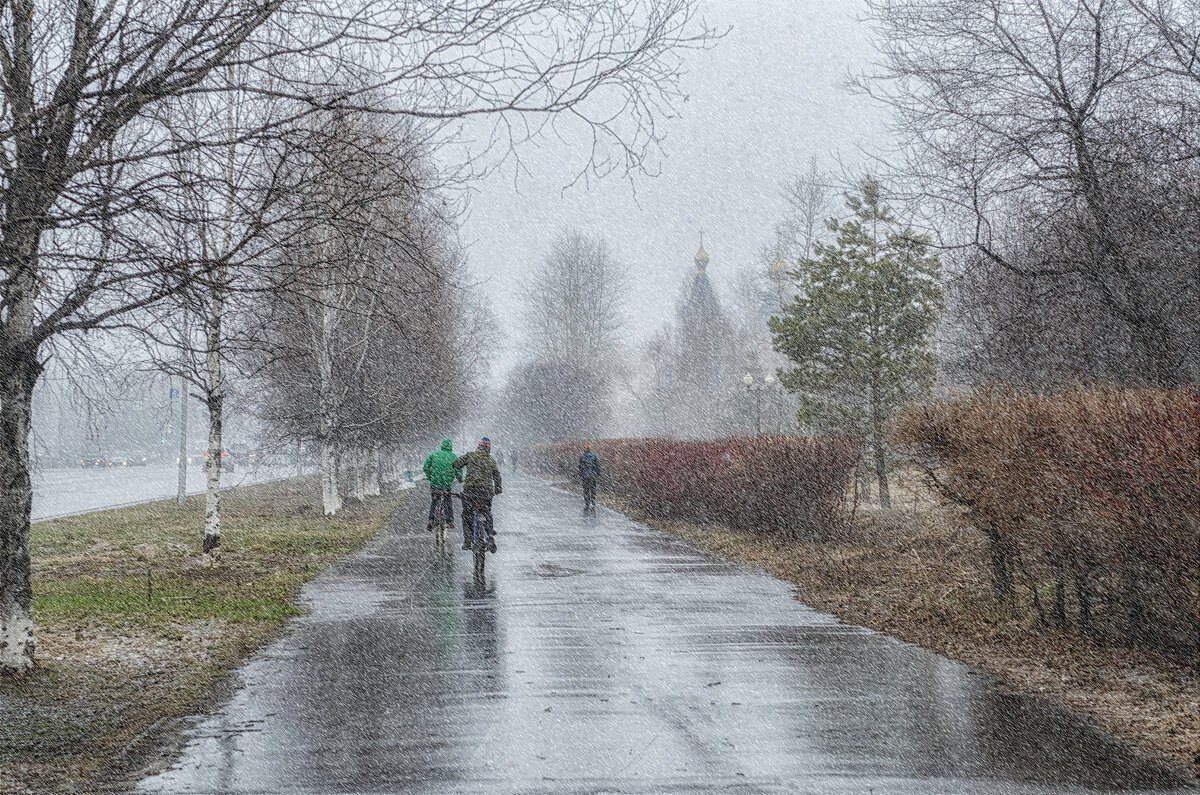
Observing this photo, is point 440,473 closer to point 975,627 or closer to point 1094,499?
point 975,627

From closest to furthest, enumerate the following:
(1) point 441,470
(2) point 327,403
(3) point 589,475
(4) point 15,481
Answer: (4) point 15,481 → (1) point 441,470 → (2) point 327,403 → (3) point 589,475

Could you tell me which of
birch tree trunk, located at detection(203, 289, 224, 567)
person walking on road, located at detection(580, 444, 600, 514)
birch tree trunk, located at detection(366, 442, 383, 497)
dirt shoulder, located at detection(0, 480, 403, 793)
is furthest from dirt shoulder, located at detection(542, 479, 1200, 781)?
birch tree trunk, located at detection(366, 442, 383, 497)

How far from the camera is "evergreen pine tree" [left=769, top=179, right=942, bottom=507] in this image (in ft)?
86.8

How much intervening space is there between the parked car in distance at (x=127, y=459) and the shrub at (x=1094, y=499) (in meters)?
100

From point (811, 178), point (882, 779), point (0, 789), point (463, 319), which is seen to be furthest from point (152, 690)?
point (811, 178)

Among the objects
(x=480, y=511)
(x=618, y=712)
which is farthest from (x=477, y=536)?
(x=618, y=712)

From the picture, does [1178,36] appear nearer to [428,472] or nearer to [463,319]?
[428,472]

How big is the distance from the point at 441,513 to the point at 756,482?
561 centimetres

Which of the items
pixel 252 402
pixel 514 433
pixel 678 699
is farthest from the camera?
pixel 514 433

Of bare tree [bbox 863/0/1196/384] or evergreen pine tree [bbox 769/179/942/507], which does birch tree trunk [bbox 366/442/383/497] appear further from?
bare tree [bbox 863/0/1196/384]

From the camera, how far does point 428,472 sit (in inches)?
779

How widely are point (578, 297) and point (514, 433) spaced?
60.2 ft

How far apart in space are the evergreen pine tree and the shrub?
15651 millimetres

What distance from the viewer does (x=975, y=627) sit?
1030 centimetres
